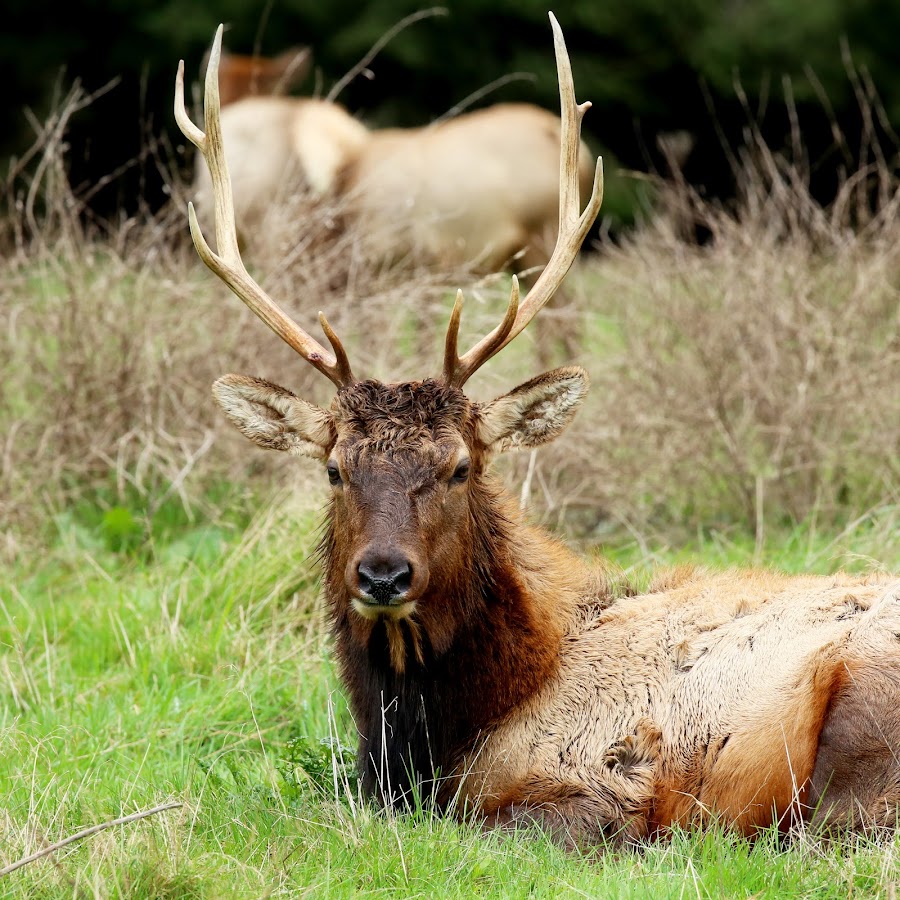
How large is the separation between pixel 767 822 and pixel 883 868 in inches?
22.5

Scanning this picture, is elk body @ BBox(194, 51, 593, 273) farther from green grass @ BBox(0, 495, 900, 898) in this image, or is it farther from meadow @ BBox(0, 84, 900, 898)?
green grass @ BBox(0, 495, 900, 898)

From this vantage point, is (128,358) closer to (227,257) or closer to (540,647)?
(227,257)

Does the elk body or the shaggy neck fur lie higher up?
the elk body

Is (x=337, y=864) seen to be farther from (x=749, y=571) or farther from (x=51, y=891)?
(x=749, y=571)

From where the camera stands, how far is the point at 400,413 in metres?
4.60

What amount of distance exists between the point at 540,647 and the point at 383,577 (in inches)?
30.0

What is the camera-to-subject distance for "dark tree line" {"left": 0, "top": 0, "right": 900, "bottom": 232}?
655 inches

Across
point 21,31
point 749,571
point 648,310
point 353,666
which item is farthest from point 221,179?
point 21,31

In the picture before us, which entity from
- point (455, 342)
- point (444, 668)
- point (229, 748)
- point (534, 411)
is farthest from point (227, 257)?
point (229, 748)

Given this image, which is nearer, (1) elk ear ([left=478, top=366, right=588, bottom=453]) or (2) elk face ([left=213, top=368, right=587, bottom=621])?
(2) elk face ([left=213, top=368, right=587, bottom=621])

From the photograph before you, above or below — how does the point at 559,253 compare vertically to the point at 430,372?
above

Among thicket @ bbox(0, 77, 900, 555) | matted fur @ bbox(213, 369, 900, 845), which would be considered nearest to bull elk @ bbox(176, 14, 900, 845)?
matted fur @ bbox(213, 369, 900, 845)

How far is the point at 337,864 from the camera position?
4004 millimetres

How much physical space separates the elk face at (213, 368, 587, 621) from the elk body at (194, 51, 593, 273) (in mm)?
4060
